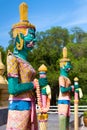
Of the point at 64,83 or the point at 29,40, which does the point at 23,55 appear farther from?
the point at 64,83

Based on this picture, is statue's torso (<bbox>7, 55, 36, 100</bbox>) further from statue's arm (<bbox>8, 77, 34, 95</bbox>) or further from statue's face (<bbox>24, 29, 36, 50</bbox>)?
statue's face (<bbox>24, 29, 36, 50</bbox>)

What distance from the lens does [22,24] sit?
418 centimetres

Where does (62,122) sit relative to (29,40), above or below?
below

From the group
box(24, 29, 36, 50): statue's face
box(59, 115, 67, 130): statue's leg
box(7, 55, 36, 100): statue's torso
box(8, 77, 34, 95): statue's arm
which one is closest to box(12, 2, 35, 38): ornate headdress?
box(24, 29, 36, 50): statue's face

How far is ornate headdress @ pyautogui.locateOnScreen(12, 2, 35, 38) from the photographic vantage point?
4.18 metres

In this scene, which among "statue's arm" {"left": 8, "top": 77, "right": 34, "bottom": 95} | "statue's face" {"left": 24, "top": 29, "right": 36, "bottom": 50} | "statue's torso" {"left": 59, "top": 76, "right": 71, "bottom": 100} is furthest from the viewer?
"statue's torso" {"left": 59, "top": 76, "right": 71, "bottom": 100}

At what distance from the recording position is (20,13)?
13.9 ft

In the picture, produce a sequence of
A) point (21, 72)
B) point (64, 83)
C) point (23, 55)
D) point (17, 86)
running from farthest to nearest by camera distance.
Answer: point (64, 83) → point (23, 55) → point (21, 72) → point (17, 86)

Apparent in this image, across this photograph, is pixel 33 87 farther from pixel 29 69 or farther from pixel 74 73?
pixel 74 73

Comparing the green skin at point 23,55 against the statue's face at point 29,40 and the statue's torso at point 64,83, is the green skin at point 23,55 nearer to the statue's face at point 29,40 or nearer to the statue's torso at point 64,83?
the statue's face at point 29,40

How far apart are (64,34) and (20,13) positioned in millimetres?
22478

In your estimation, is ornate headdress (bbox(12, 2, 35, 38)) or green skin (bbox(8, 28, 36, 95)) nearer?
green skin (bbox(8, 28, 36, 95))

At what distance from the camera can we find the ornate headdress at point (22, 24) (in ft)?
13.7

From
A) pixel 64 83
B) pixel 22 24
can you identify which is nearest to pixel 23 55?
pixel 22 24
